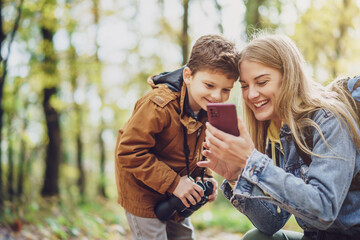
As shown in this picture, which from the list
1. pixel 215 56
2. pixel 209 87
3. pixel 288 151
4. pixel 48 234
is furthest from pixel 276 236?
pixel 48 234

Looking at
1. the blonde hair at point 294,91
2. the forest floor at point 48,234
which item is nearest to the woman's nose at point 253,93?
the blonde hair at point 294,91

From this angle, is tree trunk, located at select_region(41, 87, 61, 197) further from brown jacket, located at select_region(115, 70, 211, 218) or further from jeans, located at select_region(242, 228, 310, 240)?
jeans, located at select_region(242, 228, 310, 240)

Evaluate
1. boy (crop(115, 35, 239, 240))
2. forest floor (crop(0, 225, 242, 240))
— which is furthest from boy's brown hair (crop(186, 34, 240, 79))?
forest floor (crop(0, 225, 242, 240))

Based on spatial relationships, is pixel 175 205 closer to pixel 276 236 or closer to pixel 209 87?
pixel 276 236

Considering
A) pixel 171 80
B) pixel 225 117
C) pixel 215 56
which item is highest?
pixel 215 56

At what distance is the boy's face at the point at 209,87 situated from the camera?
2.31 metres

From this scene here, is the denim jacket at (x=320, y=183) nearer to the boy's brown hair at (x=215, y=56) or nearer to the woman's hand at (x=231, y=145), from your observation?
the woman's hand at (x=231, y=145)

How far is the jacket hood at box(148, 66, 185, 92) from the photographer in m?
2.49

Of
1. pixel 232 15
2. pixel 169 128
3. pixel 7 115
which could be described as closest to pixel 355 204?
pixel 169 128

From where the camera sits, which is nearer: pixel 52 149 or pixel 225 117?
pixel 225 117

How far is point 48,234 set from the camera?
4.54m

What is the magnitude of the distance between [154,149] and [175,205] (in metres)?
0.42

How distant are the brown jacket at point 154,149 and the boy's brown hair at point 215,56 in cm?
23

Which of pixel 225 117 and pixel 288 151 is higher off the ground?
pixel 225 117
